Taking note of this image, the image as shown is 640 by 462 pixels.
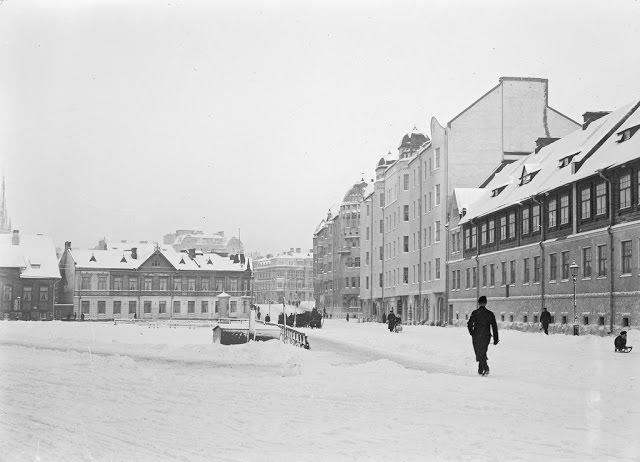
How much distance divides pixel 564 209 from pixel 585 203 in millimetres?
2674

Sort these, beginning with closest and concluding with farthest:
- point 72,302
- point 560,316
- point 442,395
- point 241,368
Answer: point 442,395, point 241,368, point 560,316, point 72,302

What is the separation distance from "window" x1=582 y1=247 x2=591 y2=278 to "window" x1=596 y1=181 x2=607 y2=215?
2.31 meters

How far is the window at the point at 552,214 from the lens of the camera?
140ft

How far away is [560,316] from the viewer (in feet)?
136

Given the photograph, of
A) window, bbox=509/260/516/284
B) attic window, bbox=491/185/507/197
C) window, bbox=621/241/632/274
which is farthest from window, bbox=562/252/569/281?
attic window, bbox=491/185/507/197

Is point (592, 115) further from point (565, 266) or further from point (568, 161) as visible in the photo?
point (565, 266)

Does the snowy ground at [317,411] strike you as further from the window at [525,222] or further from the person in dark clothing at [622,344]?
the window at [525,222]

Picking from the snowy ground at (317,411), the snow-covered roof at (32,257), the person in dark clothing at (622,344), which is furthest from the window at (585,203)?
the snow-covered roof at (32,257)

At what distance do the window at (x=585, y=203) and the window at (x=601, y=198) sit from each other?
31.2 inches

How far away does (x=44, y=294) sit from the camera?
89.4m

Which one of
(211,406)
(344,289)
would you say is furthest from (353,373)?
(344,289)

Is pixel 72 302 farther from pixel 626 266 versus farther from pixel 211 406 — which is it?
pixel 211 406

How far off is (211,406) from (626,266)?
26.4 meters

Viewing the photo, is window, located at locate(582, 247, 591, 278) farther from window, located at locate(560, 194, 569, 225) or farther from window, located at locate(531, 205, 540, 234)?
window, located at locate(531, 205, 540, 234)
